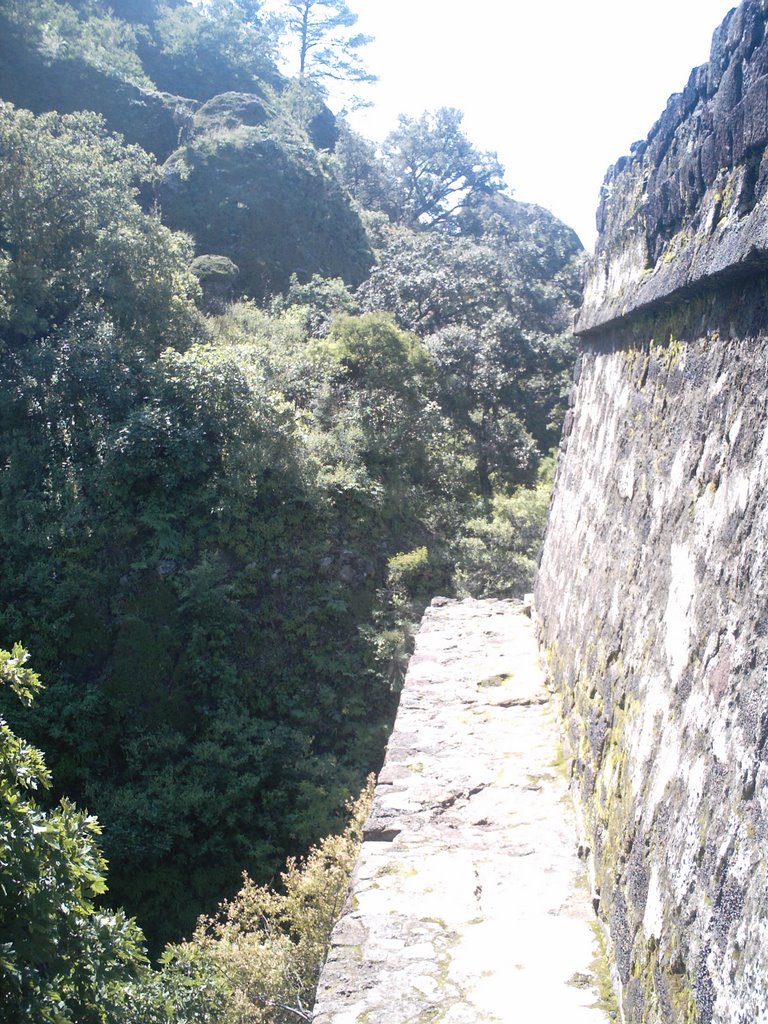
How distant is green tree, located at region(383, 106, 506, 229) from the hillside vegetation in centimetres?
935

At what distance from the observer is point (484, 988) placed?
2271mm

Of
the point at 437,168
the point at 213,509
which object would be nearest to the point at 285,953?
the point at 213,509

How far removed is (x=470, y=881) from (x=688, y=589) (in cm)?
137

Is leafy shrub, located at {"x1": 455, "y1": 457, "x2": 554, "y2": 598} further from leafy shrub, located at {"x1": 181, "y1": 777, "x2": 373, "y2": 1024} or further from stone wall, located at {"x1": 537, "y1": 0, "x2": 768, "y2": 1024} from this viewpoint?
stone wall, located at {"x1": 537, "y1": 0, "x2": 768, "y2": 1024}

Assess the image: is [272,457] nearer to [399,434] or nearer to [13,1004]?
[399,434]

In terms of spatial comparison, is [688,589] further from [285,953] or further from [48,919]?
[285,953]

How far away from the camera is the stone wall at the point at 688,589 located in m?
1.58

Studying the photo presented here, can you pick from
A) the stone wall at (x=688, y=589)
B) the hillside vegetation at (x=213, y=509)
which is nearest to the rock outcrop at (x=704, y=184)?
the stone wall at (x=688, y=589)

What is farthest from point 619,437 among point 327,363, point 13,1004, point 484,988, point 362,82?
point 362,82

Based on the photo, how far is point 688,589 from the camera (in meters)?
2.13

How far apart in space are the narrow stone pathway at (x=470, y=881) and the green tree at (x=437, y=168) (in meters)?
21.2

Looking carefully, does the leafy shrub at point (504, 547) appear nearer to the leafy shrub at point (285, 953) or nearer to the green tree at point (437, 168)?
the leafy shrub at point (285, 953)

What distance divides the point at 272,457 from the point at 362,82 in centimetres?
2128

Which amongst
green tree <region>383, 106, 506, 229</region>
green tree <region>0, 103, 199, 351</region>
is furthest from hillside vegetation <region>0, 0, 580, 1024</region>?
green tree <region>383, 106, 506, 229</region>
